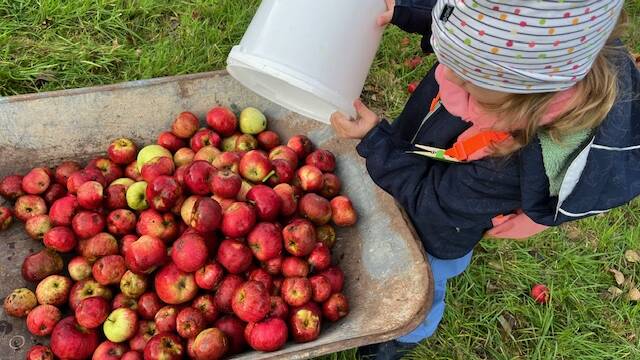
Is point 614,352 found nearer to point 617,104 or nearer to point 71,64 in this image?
point 617,104

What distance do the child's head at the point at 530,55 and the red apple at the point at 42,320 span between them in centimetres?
188

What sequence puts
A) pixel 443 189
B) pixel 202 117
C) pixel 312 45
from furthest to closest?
pixel 202 117
pixel 312 45
pixel 443 189

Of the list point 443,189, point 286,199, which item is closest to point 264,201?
point 286,199

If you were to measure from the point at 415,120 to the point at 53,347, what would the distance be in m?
1.85

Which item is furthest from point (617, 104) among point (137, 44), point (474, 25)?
point (137, 44)

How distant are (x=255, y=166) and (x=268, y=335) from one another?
82 cm

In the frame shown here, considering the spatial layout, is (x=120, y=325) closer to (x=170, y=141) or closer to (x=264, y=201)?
(x=264, y=201)

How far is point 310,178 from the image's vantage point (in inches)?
103

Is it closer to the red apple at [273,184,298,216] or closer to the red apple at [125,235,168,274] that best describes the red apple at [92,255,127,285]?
the red apple at [125,235,168,274]

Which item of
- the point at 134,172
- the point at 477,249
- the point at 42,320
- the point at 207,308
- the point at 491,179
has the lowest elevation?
the point at 477,249

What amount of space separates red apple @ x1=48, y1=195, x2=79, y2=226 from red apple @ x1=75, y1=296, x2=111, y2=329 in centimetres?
45

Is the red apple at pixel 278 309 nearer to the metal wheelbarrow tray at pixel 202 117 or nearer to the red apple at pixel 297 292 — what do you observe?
the red apple at pixel 297 292

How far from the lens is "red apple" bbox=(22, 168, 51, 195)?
2.60m

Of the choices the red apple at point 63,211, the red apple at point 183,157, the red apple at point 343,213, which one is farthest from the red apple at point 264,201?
the red apple at point 63,211
